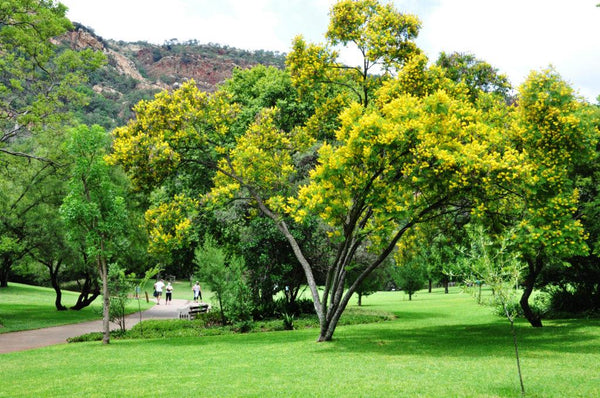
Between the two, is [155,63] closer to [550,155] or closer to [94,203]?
[94,203]

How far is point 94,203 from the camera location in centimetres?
1708

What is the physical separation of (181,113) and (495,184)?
454 inches

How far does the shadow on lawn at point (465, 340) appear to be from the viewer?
1360 cm

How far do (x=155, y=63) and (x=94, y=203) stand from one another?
509ft

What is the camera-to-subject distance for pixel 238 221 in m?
25.1

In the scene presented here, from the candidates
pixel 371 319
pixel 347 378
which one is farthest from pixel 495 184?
pixel 371 319

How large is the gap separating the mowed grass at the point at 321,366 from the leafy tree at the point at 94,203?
3.34 metres

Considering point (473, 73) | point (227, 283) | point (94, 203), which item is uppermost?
point (473, 73)

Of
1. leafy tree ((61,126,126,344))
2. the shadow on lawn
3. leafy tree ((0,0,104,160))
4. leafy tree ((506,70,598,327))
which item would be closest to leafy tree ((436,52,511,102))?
leafy tree ((506,70,598,327))

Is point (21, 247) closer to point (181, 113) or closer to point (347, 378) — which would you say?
point (181, 113)

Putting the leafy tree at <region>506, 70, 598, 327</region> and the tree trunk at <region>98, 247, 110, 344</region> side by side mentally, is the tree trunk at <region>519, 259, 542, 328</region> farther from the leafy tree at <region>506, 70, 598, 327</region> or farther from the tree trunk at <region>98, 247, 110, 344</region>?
the tree trunk at <region>98, 247, 110, 344</region>

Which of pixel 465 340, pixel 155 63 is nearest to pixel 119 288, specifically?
pixel 465 340

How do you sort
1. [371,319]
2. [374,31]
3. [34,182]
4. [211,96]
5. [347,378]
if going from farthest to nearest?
[34,182]
[371,319]
[211,96]
[374,31]
[347,378]

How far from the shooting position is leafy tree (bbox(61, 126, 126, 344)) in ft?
55.7
